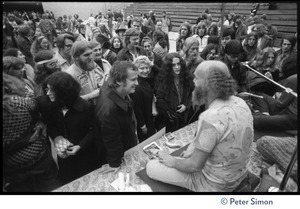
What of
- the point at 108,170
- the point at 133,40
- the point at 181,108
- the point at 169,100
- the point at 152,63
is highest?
the point at 133,40

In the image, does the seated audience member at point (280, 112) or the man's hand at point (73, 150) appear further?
the seated audience member at point (280, 112)

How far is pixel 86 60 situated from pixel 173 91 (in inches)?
48.1

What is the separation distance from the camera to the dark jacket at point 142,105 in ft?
8.38

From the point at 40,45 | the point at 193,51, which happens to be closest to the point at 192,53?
the point at 193,51

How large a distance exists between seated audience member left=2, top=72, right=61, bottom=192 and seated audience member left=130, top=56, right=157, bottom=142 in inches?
42.7

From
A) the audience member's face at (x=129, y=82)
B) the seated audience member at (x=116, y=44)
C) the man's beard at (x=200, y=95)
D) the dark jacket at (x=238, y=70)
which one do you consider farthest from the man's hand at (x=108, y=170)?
the seated audience member at (x=116, y=44)

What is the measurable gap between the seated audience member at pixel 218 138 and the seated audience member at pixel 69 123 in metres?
0.92

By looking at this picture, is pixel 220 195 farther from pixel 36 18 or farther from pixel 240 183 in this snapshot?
pixel 36 18

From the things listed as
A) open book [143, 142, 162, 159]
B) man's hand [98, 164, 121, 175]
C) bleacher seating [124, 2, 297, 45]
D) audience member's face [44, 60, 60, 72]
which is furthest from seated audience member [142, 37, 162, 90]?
bleacher seating [124, 2, 297, 45]

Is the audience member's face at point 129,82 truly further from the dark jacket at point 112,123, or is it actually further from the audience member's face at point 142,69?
the audience member's face at point 142,69

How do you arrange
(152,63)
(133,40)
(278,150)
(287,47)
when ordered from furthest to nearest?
1. (287,47)
2. (133,40)
3. (152,63)
4. (278,150)

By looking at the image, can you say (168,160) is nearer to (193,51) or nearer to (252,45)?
(193,51)

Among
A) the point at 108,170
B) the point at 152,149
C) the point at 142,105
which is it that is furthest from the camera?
the point at 142,105

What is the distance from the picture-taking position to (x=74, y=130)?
2012 mm
